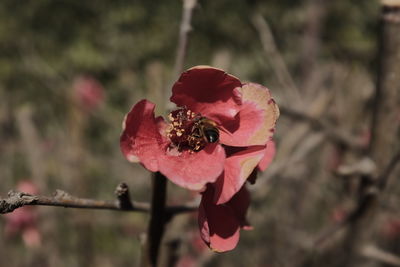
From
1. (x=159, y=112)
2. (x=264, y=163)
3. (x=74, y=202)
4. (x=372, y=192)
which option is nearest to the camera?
(x=74, y=202)

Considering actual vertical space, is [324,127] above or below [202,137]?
below

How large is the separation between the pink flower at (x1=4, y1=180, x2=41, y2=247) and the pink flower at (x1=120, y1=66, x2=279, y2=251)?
1.06m

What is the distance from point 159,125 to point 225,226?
150 mm

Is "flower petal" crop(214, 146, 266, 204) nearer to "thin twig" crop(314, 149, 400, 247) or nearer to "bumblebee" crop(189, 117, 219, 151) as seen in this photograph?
"bumblebee" crop(189, 117, 219, 151)

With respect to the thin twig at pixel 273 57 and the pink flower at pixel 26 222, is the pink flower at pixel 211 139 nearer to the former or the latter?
the thin twig at pixel 273 57

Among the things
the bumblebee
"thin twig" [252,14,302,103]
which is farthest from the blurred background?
the bumblebee

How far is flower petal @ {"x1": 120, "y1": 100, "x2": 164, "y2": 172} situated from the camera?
0.53 metres

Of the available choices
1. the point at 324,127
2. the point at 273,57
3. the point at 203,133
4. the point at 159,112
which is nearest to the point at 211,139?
the point at 203,133

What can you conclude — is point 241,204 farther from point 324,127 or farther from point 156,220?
point 324,127

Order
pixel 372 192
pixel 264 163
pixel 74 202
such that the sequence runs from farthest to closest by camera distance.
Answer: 1. pixel 372 192
2. pixel 264 163
3. pixel 74 202

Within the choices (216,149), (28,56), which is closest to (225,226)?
(216,149)

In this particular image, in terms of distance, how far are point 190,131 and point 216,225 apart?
0.12 meters

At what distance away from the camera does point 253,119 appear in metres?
0.55

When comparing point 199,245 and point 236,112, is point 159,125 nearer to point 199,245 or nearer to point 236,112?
point 236,112
